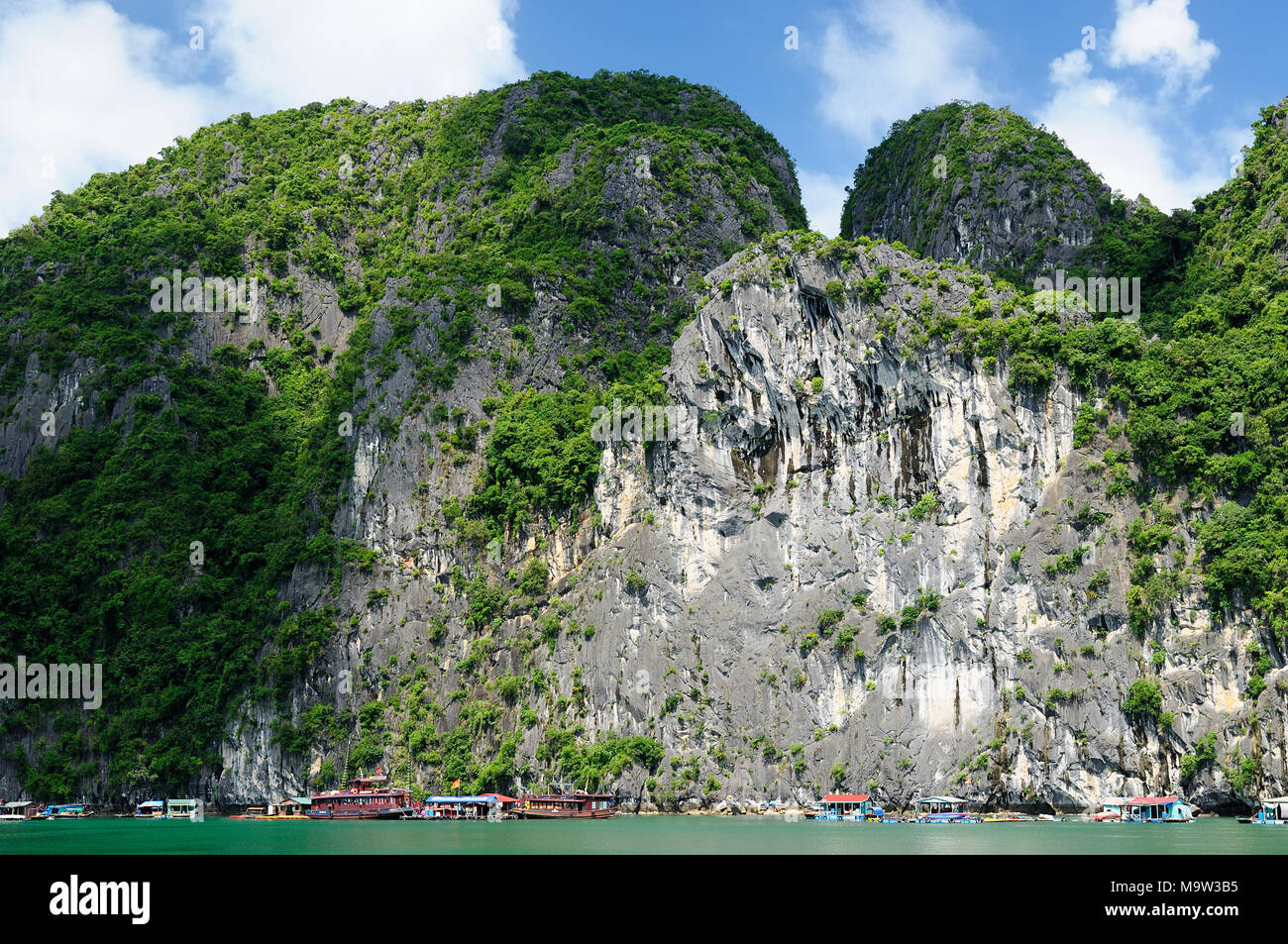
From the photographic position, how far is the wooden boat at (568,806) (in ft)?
176

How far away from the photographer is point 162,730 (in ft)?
220

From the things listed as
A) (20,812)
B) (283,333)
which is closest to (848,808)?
(20,812)

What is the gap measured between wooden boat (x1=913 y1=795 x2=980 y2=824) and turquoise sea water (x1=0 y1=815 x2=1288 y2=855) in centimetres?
165

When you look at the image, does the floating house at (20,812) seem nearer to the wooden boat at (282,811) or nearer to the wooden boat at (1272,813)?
the wooden boat at (282,811)

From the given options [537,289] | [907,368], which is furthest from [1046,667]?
[537,289]

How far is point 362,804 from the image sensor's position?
184 ft

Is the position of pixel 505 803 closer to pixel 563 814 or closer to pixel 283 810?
pixel 563 814

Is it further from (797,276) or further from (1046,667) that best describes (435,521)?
(1046,667)

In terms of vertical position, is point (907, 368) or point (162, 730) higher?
point (907, 368)

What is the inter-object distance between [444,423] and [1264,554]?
142 feet

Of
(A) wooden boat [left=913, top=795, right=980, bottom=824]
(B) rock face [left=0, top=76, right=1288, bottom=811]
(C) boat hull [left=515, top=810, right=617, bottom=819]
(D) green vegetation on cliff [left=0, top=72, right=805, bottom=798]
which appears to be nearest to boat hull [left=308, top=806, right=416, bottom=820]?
(B) rock face [left=0, top=76, right=1288, bottom=811]

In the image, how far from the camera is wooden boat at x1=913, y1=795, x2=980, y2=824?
152 feet

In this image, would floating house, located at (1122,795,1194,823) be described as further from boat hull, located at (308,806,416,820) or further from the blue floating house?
boat hull, located at (308,806,416,820)
